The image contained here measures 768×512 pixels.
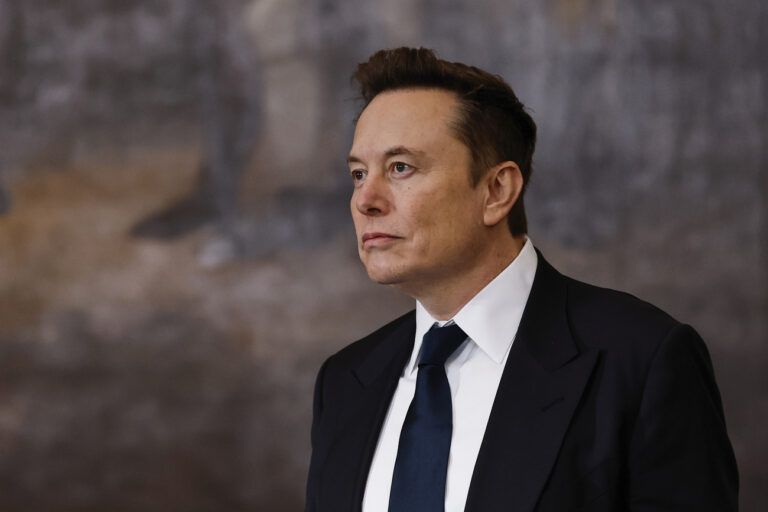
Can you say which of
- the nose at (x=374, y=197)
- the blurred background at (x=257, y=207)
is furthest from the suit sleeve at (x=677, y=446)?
the blurred background at (x=257, y=207)

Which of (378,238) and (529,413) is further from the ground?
(378,238)

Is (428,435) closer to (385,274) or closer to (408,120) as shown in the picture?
(385,274)

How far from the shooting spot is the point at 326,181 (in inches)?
203

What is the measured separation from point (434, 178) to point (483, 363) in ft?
1.46

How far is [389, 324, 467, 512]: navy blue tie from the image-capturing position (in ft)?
6.81

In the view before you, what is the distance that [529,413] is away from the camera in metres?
2.01

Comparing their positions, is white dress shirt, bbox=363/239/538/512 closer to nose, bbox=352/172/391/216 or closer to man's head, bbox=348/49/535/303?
man's head, bbox=348/49/535/303

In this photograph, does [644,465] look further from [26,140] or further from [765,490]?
[26,140]

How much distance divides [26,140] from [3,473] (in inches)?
69.6

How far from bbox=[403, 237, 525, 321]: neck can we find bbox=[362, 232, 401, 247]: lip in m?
0.14

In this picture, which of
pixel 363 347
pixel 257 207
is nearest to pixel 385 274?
pixel 363 347

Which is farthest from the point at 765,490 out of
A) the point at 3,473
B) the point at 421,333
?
the point at 3,473

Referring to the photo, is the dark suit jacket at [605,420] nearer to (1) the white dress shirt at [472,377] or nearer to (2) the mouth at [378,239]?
(1) the white dress shirt at [472,377]

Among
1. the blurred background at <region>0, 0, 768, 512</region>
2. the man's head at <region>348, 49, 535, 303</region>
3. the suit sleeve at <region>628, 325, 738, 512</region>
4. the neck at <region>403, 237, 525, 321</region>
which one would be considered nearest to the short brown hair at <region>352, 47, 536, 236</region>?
the man's head at <region>348, 49, 535, 303</region>
